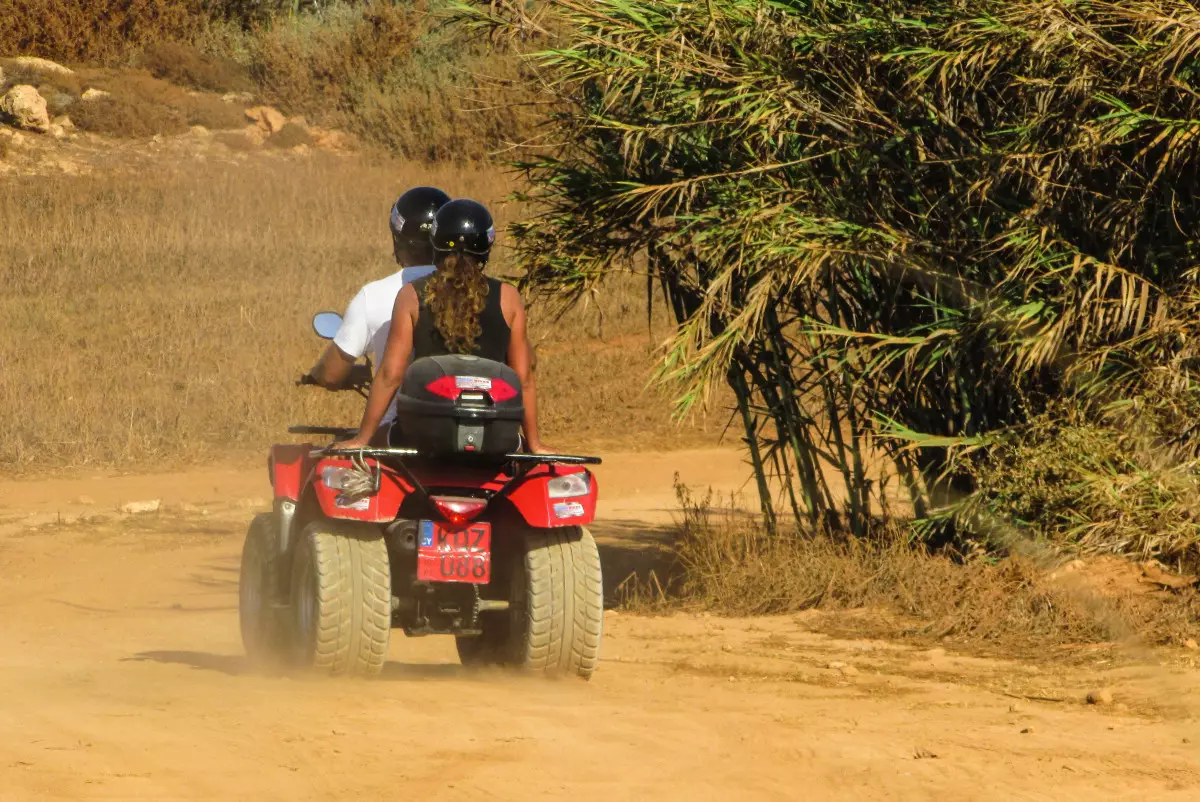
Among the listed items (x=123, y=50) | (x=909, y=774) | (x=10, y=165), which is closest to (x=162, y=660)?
(x=909, y=774)

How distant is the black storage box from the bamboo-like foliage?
2967mm

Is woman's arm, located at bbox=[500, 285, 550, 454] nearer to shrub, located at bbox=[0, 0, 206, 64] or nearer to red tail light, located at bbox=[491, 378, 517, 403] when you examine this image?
red tail light, located at bbox=[491, 378, 517, 403]

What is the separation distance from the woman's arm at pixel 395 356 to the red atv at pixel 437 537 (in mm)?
153

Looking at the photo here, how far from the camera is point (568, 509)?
5266 millimetres

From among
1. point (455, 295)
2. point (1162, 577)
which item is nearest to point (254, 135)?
point (1162, 577)

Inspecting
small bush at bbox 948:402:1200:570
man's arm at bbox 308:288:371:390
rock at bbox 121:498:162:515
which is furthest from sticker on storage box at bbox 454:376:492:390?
rock at bbox 121:498:162:515

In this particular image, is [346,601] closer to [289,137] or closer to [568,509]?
[568,509]

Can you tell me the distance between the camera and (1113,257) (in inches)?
308

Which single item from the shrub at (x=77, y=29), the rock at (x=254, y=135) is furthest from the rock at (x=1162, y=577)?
the shrub at (x=77, y=29)

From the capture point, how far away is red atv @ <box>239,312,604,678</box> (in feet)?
16.5

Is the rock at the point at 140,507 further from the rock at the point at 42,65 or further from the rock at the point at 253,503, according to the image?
the rock at the point at 42,65

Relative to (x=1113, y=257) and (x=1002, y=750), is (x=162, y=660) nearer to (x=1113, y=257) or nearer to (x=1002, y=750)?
(x=1002, y=750)

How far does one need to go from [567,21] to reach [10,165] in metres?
19.9

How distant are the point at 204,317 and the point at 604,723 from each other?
52.3 feet
